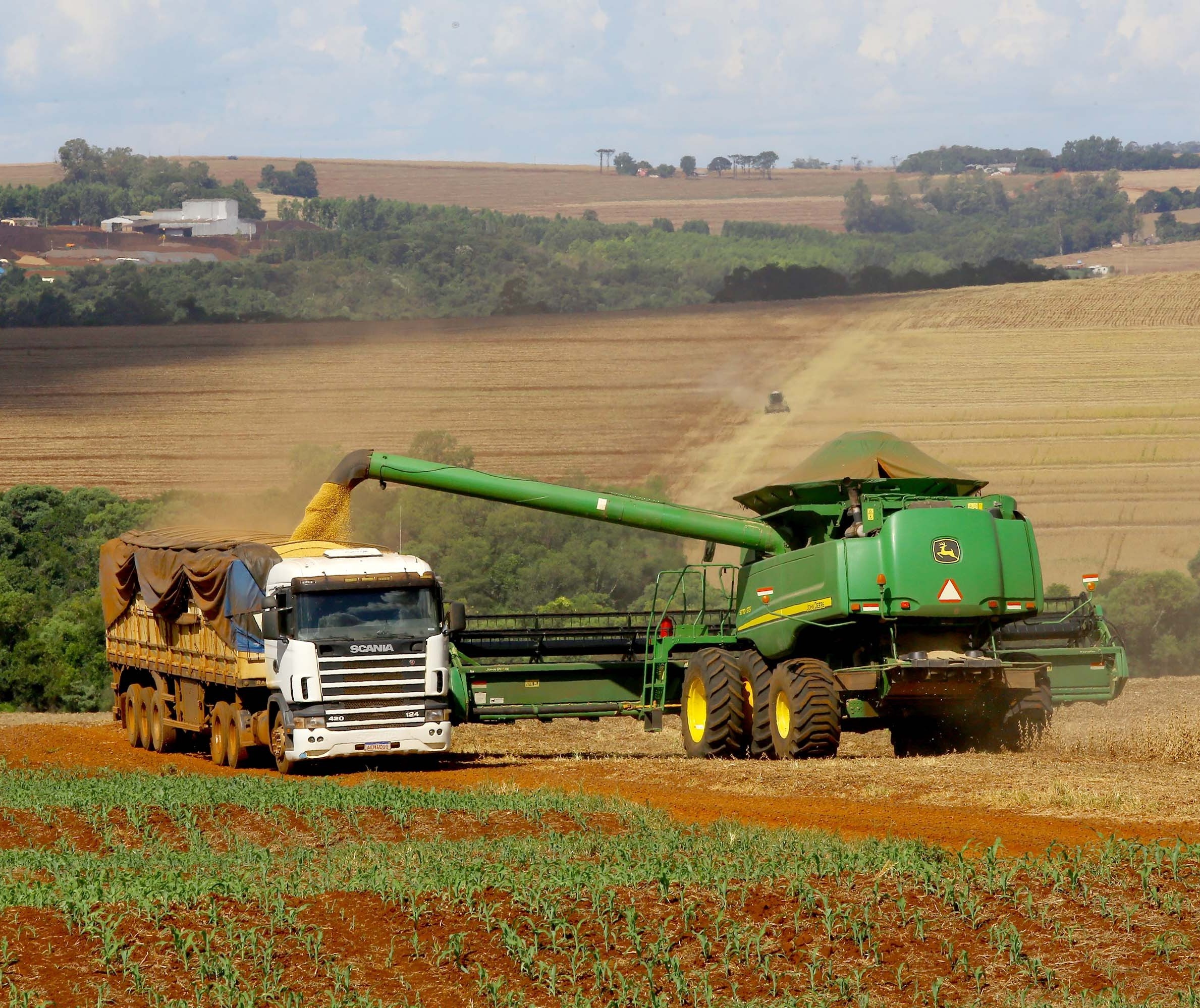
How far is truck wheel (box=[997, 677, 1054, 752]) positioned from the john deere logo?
252 cm

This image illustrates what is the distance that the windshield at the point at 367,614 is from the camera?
20.7 metres

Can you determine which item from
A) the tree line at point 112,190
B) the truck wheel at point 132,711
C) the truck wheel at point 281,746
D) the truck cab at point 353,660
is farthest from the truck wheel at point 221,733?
the tree line at point 112,190

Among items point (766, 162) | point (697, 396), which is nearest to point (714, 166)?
point (766, 162)

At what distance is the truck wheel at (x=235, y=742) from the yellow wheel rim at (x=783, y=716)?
7.26 metres

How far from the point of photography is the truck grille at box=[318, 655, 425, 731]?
2062 cm

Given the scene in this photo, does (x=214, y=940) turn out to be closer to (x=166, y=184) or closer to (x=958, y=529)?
(x=958, y=529)

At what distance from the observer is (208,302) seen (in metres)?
92.8

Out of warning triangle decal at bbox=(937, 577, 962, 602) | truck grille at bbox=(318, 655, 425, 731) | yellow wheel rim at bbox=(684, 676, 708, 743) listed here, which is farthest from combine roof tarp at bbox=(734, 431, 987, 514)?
truck grille at bbox=(318, 655, 425, 731)

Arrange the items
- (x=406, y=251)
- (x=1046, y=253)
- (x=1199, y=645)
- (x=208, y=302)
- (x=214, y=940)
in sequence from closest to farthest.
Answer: (x=214, y=940)
(x=1199, y=645)
(x=208, y=302)
(x=406, y=251)
(x=1046, y=253)

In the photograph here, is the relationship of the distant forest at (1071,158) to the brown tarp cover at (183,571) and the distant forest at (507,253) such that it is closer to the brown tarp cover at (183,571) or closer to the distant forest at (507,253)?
the distant forest at (507,253)

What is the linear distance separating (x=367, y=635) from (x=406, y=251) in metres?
98.1

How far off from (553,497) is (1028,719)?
7549 mm

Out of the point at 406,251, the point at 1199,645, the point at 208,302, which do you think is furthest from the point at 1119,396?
the point at 406,251

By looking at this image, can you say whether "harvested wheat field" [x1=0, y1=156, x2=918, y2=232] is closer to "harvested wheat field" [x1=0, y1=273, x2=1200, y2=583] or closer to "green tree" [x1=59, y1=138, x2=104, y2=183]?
"green tree" [x1=59, y1=138, x2=104, y2=183]
